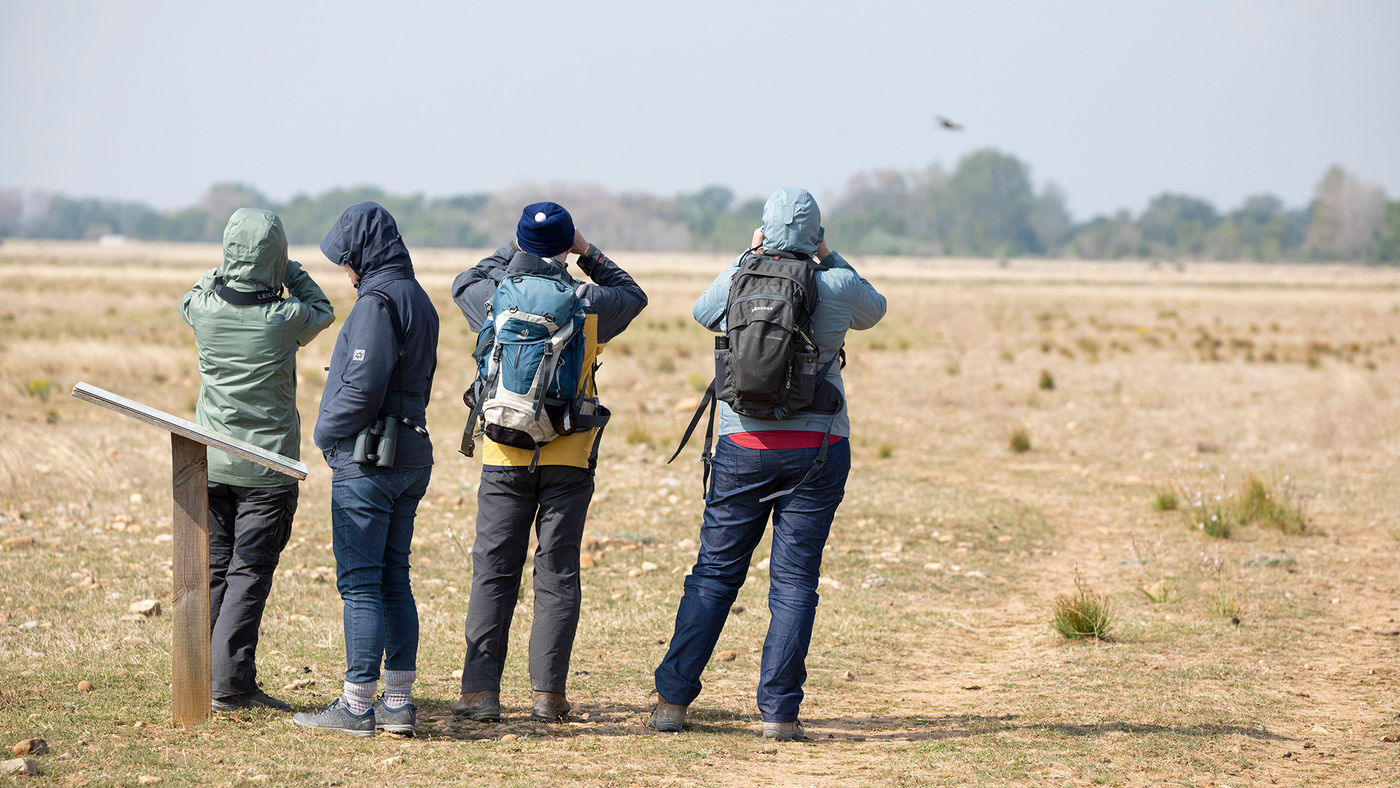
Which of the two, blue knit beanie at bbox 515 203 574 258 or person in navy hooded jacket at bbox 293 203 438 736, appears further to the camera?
blue knit beanie at bbox 515 203 574 258

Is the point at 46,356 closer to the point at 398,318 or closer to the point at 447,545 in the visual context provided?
the point at 447,545

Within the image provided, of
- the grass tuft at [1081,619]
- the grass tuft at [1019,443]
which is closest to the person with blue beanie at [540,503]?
the grass tuft at [1081,619]

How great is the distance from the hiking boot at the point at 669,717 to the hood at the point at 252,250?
7.54 ft

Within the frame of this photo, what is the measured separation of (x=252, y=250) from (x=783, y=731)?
9.19 feet

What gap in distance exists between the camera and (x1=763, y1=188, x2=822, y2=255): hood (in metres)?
4.62

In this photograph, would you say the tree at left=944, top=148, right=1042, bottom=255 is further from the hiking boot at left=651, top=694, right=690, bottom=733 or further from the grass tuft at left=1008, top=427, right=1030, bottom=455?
the hiking boot at left=651, top=694, right=690, bottom=733

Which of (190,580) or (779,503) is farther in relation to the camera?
(779,503)

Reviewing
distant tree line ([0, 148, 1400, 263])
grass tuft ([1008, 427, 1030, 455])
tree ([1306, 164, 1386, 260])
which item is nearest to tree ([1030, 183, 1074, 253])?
distant tree line ([0, 148, 1400, 263])

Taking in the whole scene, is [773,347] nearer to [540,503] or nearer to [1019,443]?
[540,503]

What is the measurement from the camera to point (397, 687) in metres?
4.55

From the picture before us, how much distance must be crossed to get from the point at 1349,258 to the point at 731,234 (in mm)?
66612

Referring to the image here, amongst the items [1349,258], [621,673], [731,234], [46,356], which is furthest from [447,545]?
[1349,258]

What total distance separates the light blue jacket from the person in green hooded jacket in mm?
1644

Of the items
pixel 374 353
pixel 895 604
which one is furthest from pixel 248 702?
pixel 895 604
